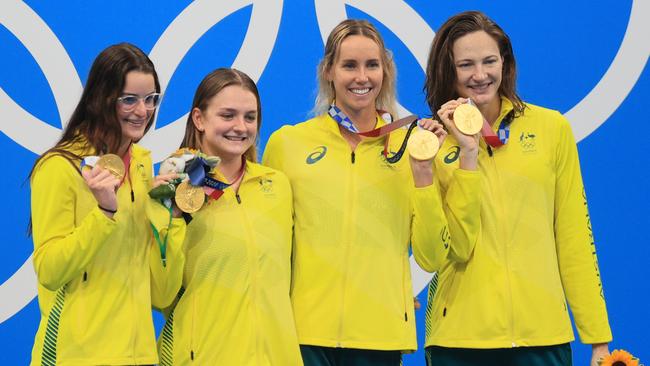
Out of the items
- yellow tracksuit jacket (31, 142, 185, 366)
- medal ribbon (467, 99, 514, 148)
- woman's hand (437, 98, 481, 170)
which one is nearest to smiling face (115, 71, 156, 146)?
yellow tracksuit jacket (31, 142, 185, 366)

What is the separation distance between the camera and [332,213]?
12.3 ft

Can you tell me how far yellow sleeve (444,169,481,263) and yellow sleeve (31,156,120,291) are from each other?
1195 millimetres

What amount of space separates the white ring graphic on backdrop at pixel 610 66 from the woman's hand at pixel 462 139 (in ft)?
5.34

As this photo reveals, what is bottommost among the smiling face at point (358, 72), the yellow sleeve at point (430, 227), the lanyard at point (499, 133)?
the yellow sleeve at point (430, 227)

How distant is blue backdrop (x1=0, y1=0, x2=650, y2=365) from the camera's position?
5.36 meters

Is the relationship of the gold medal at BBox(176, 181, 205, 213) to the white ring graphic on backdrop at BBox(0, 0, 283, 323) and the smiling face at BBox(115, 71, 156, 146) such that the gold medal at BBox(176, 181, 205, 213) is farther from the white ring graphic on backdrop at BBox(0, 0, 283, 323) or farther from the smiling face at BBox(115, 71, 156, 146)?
the white ring graphic on backdrop at BBox(0, 0, 283, 323)

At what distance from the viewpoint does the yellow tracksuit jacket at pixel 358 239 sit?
3.69 metres

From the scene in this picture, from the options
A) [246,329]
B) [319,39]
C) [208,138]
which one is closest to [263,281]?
[246,329]

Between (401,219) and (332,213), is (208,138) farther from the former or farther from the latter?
(401,219)

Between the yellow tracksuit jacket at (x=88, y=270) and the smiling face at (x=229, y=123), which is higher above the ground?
the smiling face at (x=229, y=123)

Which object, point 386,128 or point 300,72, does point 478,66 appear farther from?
point 300,72

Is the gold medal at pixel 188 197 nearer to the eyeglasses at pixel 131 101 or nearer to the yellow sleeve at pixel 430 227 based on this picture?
the eyeglasses at pixel 131 101

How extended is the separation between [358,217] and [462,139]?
47 cm

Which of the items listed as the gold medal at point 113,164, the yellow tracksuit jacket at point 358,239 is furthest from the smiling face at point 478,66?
the gold medal at point 113,164
